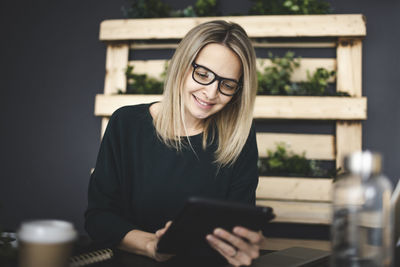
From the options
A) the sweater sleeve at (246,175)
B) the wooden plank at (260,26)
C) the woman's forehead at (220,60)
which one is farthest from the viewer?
the wooden plank at (260,26)

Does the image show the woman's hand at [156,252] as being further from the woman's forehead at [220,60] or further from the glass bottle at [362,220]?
the woman's forehead at [220,60]

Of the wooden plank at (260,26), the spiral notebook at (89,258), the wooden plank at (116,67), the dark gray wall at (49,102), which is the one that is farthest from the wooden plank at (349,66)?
the spiral notebook at (89,258)

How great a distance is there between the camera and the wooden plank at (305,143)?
2.57 m

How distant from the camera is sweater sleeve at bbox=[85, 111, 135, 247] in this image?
1195 millimetres

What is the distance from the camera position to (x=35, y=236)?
0.66 metres

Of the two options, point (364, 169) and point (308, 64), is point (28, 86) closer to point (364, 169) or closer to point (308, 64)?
point (308, 64)

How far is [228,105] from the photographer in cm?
164

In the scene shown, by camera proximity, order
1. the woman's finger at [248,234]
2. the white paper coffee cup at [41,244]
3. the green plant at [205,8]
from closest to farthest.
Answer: the white paper coffee cup at [41,244] < the woman's finger at [248,234] < the green plant at [205,8]

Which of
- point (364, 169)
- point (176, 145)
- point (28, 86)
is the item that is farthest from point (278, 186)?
point (28, 86)

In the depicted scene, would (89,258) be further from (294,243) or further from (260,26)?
(260,26)

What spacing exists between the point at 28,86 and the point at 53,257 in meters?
2.62

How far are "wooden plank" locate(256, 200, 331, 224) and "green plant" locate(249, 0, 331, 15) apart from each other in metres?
1.25

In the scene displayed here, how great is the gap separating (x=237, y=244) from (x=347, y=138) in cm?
180

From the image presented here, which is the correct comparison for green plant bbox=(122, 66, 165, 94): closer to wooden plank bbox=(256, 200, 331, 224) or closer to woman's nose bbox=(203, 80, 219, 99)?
wooden plank bbox=(256, 200, 331, 224)
